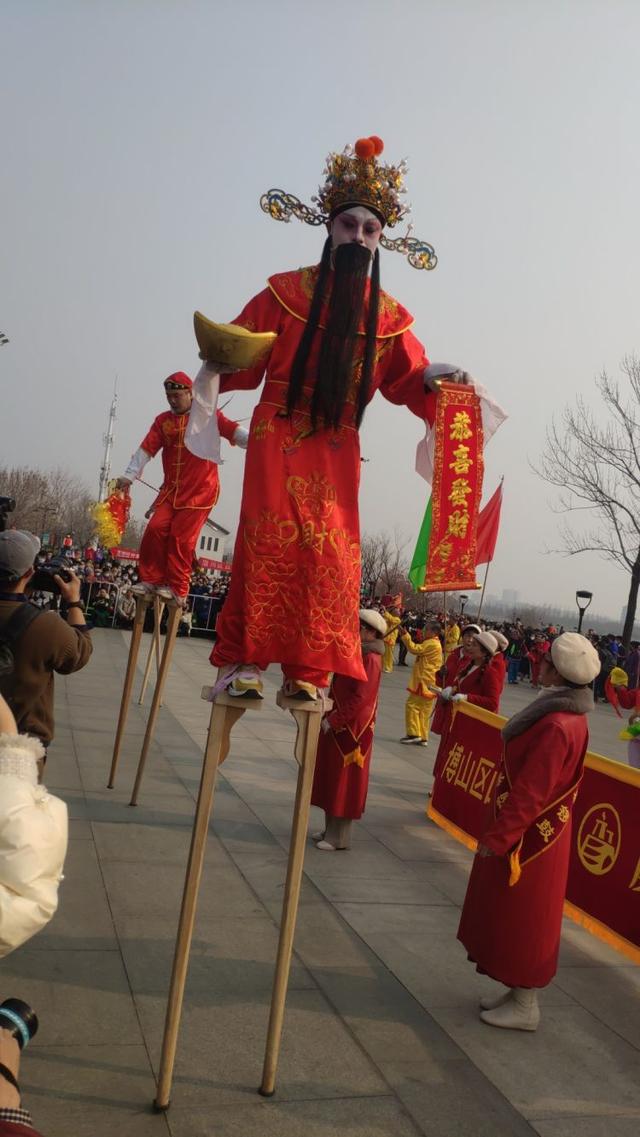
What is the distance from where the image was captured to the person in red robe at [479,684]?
6.51m

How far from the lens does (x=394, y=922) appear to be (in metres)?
4.22

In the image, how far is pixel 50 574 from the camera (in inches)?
141

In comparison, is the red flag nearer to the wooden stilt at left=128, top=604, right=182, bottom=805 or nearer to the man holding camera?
the wooden stilt at left=128, top=604, right=182, bottom=805

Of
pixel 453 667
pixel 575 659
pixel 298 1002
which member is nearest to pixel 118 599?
pixel 453 667

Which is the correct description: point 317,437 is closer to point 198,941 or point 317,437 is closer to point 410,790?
point 198,941

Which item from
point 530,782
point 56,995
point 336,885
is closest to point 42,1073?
point 56,995

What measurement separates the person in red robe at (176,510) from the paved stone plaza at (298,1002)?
58.6 inches

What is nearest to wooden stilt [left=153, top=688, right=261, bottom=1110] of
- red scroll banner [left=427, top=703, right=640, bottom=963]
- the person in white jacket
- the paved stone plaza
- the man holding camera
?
the paved stone plaza

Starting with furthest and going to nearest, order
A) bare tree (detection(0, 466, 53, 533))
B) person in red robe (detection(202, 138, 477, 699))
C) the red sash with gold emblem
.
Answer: bare tree (detection(0, 466, 53, 533))
the red sash with gold emblem
person in red robe (detection(202, 138, 477, 699))

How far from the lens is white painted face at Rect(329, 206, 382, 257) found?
2875mm

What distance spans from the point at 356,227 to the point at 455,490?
959 millimetres

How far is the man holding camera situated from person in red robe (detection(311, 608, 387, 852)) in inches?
89.1

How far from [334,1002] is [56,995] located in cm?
103

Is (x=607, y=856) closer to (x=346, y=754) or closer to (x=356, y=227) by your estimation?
(x=346, y=754)
